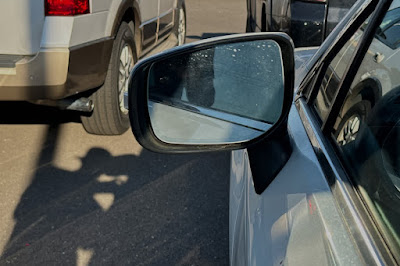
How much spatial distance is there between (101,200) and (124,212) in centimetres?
22

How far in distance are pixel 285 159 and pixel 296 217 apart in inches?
10.6

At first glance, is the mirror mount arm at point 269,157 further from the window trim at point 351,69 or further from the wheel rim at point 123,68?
the wheel rim at point 123,68

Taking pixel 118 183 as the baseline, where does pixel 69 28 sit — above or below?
above

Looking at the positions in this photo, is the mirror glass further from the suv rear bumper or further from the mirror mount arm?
the suv rear bumper

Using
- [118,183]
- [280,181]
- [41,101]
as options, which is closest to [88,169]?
[118,183]

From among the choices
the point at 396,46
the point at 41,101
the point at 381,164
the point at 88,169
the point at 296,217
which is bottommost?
the point at 88,169

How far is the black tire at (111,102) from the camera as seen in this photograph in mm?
3756

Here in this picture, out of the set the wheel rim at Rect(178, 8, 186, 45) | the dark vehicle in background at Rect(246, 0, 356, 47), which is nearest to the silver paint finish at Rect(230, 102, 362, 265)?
the dark vehicle in background at Rect(246, 0, 356, 47)

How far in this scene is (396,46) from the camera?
4.27ft

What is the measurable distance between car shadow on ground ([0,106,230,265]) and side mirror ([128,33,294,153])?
1447 mm

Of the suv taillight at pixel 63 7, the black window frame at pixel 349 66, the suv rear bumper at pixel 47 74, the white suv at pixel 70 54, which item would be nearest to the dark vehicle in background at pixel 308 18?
the white suv at pixel 70 54

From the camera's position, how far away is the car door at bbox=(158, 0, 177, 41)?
17.0 feet

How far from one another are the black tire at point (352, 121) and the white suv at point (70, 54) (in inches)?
84.4

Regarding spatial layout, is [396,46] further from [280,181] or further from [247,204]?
[247,204]
